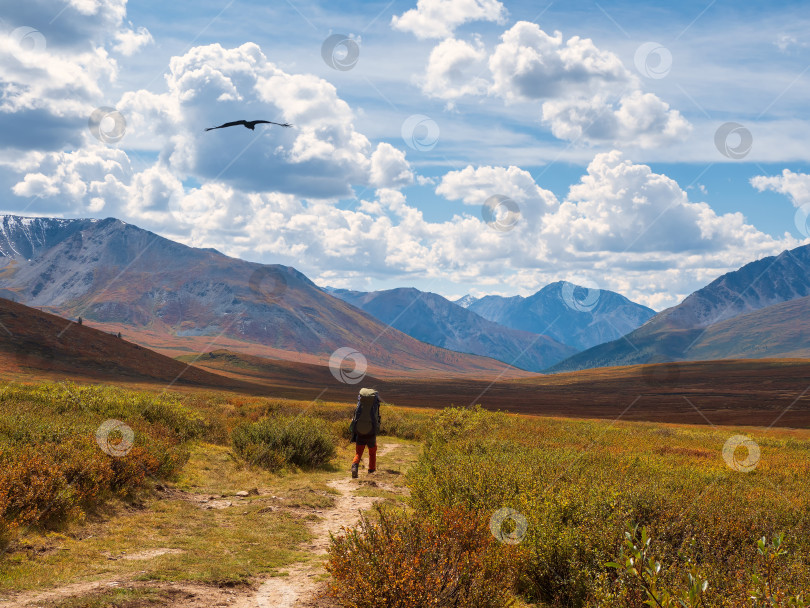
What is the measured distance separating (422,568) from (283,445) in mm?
11355

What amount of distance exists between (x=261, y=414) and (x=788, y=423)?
194 ft

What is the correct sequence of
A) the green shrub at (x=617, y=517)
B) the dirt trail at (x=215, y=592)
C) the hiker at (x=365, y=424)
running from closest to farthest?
the green shrub at (x=617, y=517) < the dirt trail at (x=215, y=592) < the hiker at (x=365, y=424)

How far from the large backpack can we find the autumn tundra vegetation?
Answer: 1.91 m

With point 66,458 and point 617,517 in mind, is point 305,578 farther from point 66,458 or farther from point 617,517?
point 66,458

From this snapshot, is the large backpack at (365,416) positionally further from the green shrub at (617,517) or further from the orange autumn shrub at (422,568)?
the orange autumn shrub at (422,568)

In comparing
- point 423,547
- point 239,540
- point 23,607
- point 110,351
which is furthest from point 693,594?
point 110,351

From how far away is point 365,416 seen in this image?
14703 mm

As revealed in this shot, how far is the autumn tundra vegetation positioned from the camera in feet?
16.7

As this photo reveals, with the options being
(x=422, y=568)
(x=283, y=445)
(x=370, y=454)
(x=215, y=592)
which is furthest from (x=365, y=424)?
(x=422, y=568)

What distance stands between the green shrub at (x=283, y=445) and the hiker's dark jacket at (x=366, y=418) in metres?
2.11

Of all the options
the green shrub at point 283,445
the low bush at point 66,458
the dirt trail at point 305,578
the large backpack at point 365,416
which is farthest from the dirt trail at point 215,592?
the green shrub at point 283,445

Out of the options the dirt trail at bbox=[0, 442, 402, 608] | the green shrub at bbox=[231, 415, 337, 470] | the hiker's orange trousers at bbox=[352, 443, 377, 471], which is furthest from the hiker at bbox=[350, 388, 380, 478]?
the dirt trail at bbox=[0, 442, 402, 608]

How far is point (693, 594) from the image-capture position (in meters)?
2.88

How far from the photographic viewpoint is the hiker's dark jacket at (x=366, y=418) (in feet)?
48.0
